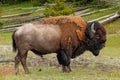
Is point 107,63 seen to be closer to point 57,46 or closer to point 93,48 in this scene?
point 93,48

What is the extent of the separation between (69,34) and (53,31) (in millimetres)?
693

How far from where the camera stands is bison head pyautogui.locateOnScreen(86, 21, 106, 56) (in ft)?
56.8

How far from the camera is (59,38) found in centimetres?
1664

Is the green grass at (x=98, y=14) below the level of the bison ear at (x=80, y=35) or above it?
below

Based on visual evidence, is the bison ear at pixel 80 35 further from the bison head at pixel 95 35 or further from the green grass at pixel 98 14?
the green grass at pixel 98 14

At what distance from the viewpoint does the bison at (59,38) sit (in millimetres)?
16217

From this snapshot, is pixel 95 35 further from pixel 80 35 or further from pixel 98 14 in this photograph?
pixel 98 14

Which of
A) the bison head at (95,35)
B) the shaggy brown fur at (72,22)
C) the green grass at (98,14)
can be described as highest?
the shaggy brown fur at (72,22)

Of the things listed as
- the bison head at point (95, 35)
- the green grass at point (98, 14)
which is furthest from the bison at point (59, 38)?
the green grass at point (98, 14)

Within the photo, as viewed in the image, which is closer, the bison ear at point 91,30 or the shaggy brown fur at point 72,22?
the shaggy brown fur at point 72,22

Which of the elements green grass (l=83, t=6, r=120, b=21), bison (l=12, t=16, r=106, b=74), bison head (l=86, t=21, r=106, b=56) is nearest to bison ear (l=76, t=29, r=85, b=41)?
bison (l=12, t=16, r=106, b=74)

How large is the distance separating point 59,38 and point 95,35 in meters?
1.68

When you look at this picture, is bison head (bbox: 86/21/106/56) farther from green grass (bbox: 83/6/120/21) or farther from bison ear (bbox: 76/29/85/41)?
green grass (bbox: 83/6/120/21)

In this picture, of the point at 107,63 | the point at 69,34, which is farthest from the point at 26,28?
the point at 107,63
